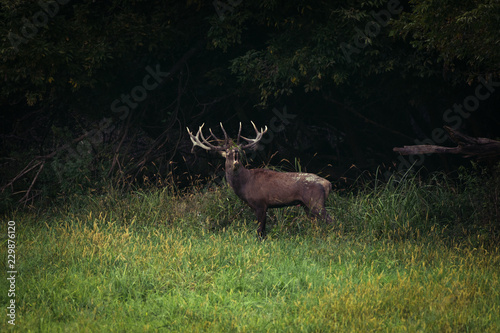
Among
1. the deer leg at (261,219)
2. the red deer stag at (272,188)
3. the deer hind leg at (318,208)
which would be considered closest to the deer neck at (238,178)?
the red deer stag at (272,188)

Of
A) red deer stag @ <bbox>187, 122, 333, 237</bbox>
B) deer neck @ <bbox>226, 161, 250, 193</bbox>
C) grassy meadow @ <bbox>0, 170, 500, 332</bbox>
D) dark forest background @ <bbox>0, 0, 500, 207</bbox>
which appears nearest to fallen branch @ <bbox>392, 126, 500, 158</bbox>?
grassy meadow @ <bbox>0, 170, 500, 332</bbox>

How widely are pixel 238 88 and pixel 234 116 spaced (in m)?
1.38

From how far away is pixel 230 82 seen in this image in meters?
13.1

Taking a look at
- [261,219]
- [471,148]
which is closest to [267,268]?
[261,219]

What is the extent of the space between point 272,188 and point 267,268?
217 centimetres

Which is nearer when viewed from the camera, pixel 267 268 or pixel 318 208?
pixel 267 268

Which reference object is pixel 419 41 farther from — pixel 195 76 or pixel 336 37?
pixel 195 76

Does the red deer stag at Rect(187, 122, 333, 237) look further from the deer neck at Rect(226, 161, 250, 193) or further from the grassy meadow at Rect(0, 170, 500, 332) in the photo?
the grassy meadow at Rect(0, 170, 500, 332)

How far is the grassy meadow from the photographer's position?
218 inches

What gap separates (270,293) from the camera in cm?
626

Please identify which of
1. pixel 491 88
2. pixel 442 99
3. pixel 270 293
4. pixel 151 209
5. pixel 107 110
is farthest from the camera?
pixel 107 110

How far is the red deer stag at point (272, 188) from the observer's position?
880cm

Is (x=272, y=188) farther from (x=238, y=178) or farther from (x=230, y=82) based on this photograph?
(x=230, y=82)

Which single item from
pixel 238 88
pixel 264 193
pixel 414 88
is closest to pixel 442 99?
pixel 414 88
